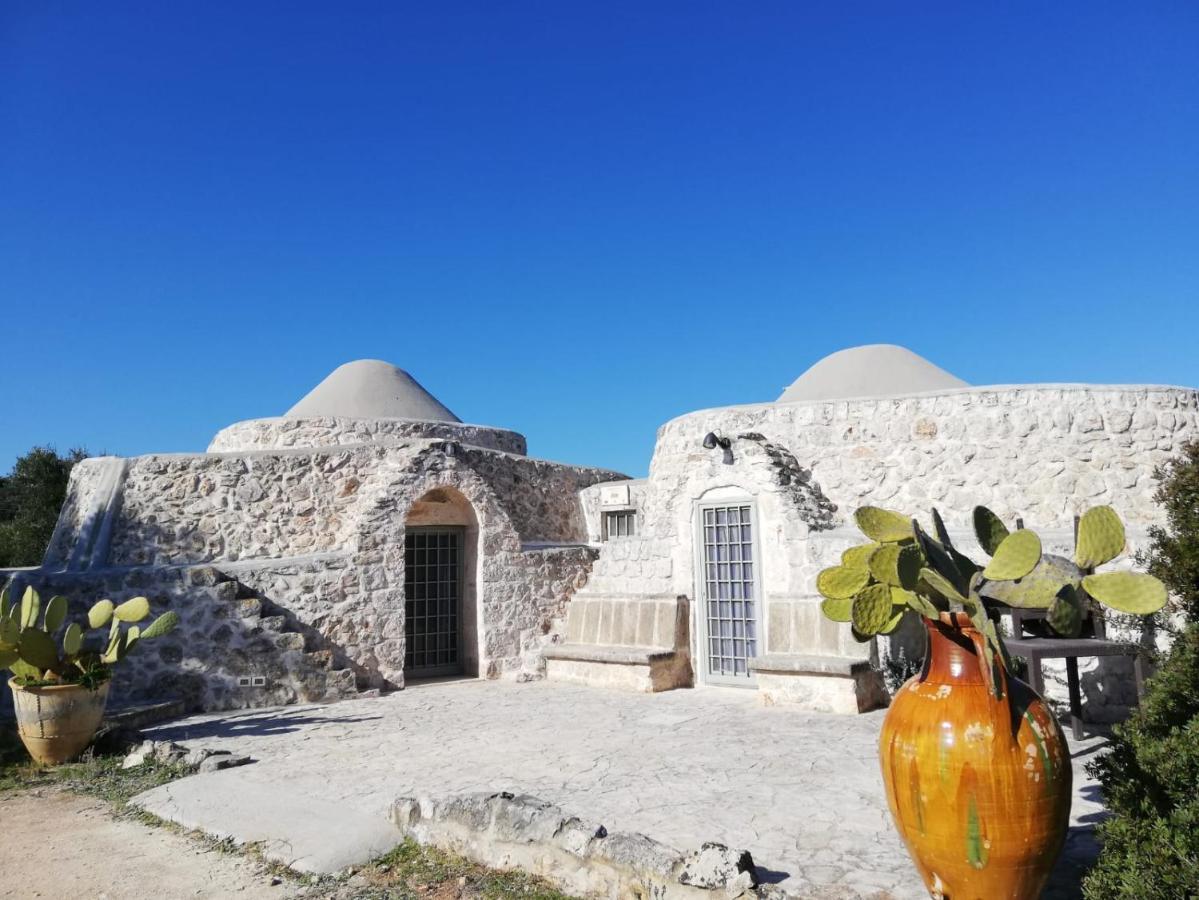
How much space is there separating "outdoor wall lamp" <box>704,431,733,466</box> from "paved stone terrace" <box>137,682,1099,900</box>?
3.04 m

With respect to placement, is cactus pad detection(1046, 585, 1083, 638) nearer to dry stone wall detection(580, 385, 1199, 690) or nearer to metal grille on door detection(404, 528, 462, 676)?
dry stone wall detection(580, 385, 1199, 690)

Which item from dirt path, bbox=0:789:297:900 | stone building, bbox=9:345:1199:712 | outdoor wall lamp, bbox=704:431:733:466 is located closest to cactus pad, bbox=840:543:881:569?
dirt path, bbox=0:789:297:900

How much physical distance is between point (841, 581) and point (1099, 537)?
116cm

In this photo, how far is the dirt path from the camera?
4230 millimetres

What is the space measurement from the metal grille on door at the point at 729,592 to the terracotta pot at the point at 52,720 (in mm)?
7044

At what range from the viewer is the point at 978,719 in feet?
10.3

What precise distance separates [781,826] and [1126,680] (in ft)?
15.0

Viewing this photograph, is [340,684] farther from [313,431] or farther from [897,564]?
[897,564]

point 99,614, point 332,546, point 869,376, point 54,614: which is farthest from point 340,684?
point 869,376

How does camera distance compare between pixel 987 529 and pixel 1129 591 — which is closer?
pixel 1129 591

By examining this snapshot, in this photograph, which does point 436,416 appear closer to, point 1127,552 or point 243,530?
point 243,530

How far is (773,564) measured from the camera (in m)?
9.77

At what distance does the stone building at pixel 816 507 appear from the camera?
901cm

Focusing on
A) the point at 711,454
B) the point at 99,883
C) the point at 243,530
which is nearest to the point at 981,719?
the point at 99,883
